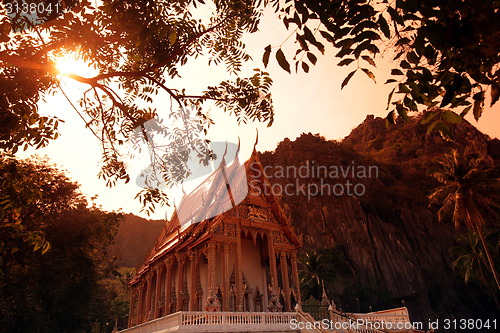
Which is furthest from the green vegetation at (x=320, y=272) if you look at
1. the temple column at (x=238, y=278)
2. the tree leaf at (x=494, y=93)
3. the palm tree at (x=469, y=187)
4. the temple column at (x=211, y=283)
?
the tree leaf at (x=494, y=93)

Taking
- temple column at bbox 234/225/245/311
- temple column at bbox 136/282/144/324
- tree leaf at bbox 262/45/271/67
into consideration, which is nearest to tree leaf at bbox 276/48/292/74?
tree leaf at bbox 262/45/271/67

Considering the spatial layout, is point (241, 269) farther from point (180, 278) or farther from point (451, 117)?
point (451, 117)

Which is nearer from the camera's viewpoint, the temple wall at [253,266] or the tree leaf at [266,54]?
the tree leaf at [266,54]

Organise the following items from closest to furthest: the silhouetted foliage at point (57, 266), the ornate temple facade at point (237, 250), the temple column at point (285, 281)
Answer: the ornate temple facade at point (237, 250) → the temple column at point (285, 281) → the silhouetted foliage at point (57, 266)

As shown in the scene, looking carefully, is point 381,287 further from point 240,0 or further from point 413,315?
point 240,0

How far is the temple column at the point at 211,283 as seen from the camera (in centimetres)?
1280

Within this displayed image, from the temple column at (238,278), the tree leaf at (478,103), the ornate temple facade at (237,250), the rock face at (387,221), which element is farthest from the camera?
the rock face at (387,221)

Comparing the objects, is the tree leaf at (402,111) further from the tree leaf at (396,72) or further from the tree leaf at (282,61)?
the tree leaf at (282,61)

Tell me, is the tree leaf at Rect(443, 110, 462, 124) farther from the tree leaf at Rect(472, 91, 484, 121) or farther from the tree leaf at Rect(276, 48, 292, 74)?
the tree leaf at Rect(276, 48, 292, 74)

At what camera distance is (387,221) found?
206ft

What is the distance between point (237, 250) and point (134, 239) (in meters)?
98.3

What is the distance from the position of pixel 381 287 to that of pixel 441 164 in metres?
26.4

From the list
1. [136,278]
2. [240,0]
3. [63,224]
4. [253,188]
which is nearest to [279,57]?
[240,0]

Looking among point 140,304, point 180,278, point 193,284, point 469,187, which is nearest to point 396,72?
point 193,284
